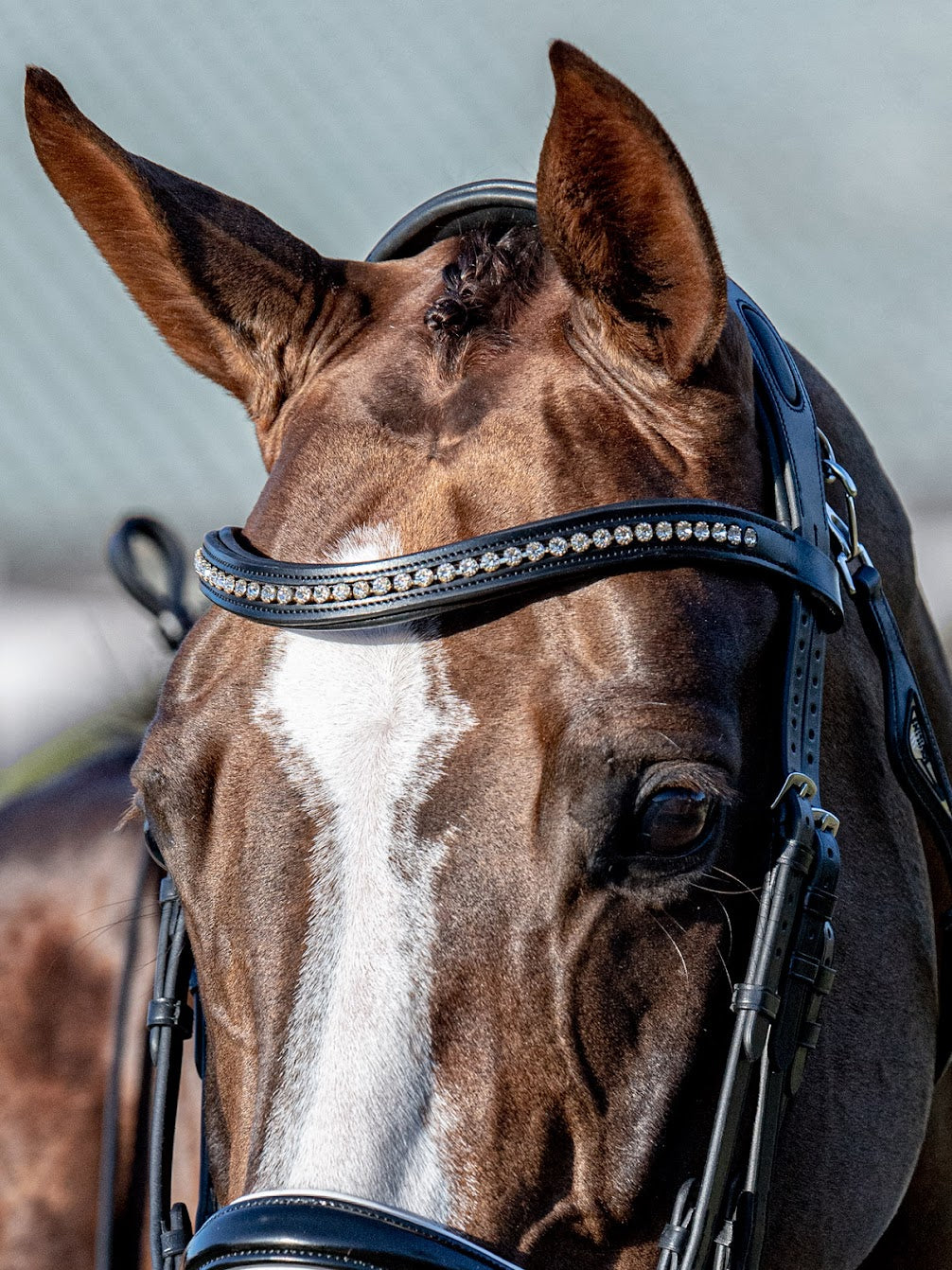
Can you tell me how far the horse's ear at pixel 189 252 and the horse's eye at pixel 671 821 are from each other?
976 mm

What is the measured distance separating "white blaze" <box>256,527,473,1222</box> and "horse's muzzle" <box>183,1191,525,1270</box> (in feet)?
0.09

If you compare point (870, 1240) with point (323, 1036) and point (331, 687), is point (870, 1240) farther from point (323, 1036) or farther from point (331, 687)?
point (331, 687)

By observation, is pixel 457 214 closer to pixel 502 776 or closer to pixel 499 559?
pixel 499 559

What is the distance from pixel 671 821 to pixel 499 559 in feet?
1.23

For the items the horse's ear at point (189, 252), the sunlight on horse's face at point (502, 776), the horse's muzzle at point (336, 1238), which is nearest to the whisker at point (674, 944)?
the sunlight on horse's face at point (502, 776)

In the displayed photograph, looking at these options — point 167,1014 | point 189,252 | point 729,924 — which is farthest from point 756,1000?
point 189,252

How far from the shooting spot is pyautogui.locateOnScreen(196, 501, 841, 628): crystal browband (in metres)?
1.58

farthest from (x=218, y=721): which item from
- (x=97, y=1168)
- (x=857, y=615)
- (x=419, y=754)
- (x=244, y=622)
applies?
(x=97, y=1168)

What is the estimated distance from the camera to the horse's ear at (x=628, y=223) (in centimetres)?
154

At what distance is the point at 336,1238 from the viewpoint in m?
1.31

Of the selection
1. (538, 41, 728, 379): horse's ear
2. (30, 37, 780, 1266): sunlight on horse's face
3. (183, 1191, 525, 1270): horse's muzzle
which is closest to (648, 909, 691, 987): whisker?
(30, 37, 780, 1266): sunlight on horse's face

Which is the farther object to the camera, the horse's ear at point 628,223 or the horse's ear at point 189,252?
the horse's ear at point 189,252

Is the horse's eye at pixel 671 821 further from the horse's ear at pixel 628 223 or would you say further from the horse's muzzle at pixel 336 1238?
the horse's ear at pixel 628 223

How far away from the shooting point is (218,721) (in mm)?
1678
